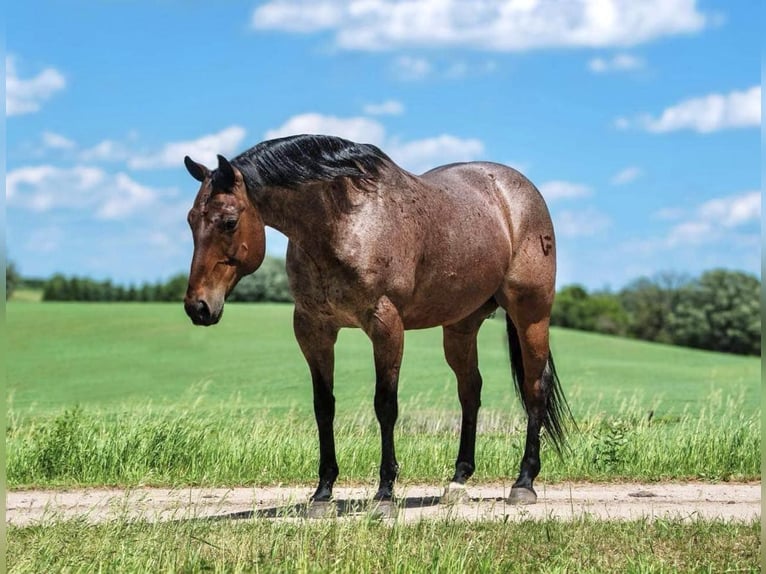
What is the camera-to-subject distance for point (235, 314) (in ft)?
121

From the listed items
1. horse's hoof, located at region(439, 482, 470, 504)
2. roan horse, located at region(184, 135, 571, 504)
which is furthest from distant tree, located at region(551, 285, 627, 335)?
roan horse, located at region(184, 135, 571, 504)

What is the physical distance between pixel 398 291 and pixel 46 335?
26.8 metres

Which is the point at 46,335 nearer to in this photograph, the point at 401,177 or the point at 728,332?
the point at 401,177

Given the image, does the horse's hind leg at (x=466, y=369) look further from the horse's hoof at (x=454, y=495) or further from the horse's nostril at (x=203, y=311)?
the horse's nostril at (x=203, y=311)

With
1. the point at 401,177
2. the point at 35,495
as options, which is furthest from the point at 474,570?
the point at 35,495

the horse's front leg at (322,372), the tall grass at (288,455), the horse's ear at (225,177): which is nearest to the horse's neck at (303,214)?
the horse's ear at (225,177)

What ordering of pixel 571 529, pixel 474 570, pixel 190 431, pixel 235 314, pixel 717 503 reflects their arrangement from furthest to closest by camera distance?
1. pixel 235 314
2. pixel 190 431
3. pixel 717 503
4. pixel 571 529
5. pixel 474 570

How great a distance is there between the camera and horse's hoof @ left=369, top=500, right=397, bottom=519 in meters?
7.60

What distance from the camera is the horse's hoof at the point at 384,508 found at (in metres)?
7.60

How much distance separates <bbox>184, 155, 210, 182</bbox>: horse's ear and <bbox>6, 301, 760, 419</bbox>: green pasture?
6.71 metres

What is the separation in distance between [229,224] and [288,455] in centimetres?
396

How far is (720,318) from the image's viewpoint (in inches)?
Result: 2105

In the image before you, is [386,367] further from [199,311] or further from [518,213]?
[518,213]

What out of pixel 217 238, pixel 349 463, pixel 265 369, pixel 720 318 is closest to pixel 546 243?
pixel 349 463
